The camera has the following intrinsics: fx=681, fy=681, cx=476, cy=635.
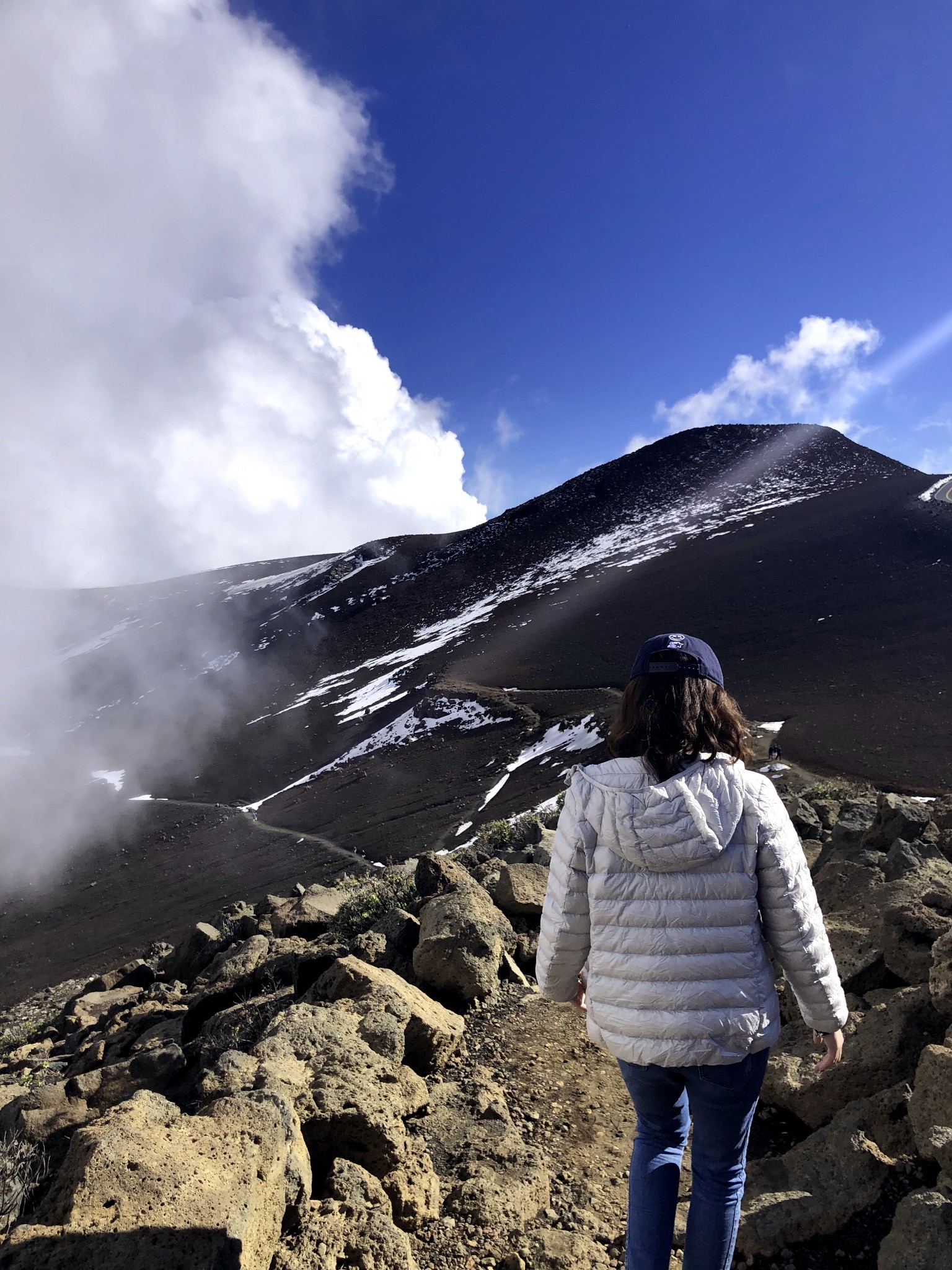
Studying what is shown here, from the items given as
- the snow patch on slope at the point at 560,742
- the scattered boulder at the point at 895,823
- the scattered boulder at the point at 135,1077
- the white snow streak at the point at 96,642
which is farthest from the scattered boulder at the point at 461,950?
the white snow streak at the point at 96,642

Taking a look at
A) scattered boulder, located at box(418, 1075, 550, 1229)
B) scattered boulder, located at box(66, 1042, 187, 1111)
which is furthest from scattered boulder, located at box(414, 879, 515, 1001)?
scattered boulder, located at box(66, 1042, 187, 1111)

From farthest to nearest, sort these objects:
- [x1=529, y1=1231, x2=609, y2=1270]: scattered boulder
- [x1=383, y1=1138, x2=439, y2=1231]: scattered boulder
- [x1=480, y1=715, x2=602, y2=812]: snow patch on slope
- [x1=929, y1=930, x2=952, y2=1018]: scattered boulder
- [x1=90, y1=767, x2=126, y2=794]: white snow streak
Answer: [x1=90, y1=767, x2=126, y2=794]: white snow streak, [x1=480, y1=715, x2=602, y2=812]: snow patch on slope, [x1=929, y1=930, x2=952, y2=1018]: scattered boulder, [x1=383, y1=1138, x2=439, y2=1231]: scattered boulder, [x1=529, y1=1231, x2=609, y2=1270]: scattered boulder

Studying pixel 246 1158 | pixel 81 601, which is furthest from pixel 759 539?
pixel 81 601

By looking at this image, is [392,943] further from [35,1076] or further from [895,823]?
[895,823]

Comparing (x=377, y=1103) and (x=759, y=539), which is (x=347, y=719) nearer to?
(x=759, y=539)

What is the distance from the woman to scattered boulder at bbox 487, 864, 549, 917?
323 centimetres

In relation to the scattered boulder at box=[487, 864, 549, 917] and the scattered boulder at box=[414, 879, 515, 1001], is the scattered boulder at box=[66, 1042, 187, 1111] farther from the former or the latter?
the scattered boulder at box=[487, 864, 549, 917]

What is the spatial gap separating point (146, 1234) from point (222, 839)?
2609cm

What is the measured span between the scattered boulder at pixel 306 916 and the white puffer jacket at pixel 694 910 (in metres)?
4.87

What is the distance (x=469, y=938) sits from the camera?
4215mm

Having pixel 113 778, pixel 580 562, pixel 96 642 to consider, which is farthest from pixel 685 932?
pixel 96 642

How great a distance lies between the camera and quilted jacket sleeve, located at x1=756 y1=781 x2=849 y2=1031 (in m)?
1.69

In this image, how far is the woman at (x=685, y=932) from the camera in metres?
1.66

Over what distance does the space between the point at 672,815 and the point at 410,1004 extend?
8.38 feet
